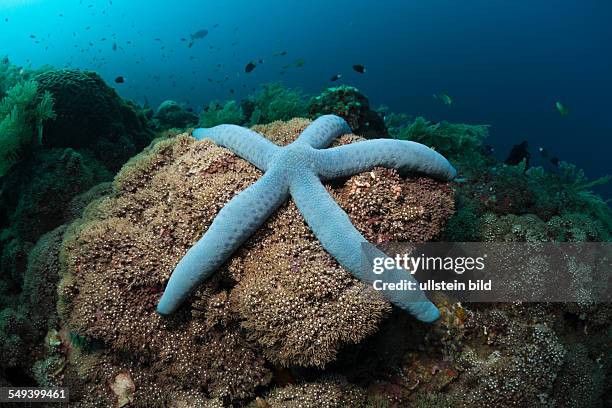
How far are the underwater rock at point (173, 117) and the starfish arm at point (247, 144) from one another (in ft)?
25.9

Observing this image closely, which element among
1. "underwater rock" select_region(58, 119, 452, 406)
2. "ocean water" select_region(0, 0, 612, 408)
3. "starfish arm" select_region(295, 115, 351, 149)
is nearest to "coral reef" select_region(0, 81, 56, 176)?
"ocean water" select_region(0, 0, 612, 408)

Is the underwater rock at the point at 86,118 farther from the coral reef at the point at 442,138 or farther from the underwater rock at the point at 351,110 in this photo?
Result: the coral reef at the point at 442,138

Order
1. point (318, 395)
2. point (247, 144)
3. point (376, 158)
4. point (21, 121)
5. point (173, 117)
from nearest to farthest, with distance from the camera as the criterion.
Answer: point (318, 395)
point (376, 158)
point (247, 144)
point (21, 121)
point (173, 117)

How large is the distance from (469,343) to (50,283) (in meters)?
5.18

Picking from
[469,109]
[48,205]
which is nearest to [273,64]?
[469,109]

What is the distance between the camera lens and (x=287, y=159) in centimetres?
362

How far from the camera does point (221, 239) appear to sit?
3.24 metres

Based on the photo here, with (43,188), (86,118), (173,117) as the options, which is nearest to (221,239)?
(43,188)

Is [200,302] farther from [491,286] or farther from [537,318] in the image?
[537,318]

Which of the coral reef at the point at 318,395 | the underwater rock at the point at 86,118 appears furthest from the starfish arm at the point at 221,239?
the underwater rock at the point at 86,118

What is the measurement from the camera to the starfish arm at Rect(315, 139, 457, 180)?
3723 mm

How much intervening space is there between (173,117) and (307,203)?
33.1ft

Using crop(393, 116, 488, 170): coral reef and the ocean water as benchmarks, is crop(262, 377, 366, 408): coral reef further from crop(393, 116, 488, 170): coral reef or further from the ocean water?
crop(393, 116, 488, 170): coral reef

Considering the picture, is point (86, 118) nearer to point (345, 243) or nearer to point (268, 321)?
point (268, 321)
